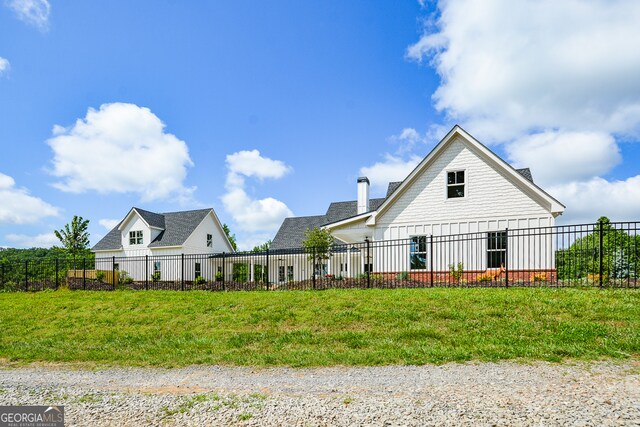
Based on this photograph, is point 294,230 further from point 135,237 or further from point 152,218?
point 135,237

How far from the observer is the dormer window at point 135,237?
33.0 metres

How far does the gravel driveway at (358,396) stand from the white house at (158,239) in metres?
24.9

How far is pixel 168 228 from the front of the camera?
33594 millimetres

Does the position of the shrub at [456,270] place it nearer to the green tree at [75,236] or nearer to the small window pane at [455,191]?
the small window pane at [455,191]

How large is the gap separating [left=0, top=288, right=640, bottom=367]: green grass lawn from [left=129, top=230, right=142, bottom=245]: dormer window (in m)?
19.8

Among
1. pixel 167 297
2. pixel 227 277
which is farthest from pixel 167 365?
pixel 227 277

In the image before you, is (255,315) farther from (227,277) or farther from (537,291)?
(227,277)

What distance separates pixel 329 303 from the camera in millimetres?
11180

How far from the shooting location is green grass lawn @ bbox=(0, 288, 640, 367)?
276 inches

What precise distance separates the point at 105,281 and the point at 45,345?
13.9m

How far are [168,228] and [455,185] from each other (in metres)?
24.9

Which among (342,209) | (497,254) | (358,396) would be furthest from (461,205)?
(358,396)

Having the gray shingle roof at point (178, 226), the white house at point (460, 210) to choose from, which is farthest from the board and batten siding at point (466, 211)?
the gray shingle roof at point (178, 226)

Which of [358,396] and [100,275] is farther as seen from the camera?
[100,275]
